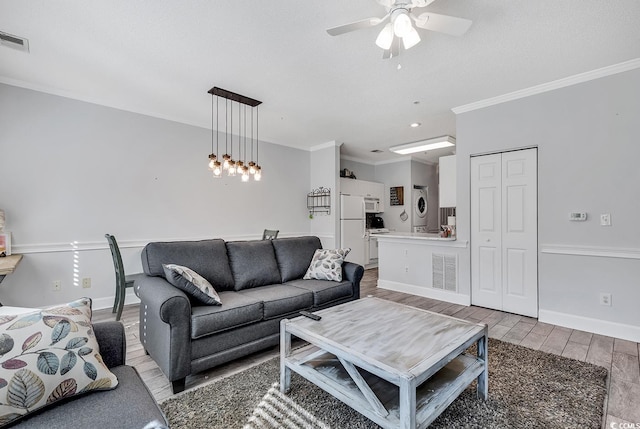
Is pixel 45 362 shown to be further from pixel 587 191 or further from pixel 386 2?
pixel 587 191

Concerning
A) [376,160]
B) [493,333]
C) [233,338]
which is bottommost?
[493,333]

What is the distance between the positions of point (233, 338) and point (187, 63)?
8.41ft

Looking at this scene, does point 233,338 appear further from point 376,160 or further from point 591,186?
point 376,160

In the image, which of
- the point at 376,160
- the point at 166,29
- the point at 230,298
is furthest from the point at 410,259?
the point at 166,29

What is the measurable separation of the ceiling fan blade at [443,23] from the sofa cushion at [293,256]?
8.23ft

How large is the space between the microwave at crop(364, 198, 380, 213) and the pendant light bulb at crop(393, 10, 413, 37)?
190 inches

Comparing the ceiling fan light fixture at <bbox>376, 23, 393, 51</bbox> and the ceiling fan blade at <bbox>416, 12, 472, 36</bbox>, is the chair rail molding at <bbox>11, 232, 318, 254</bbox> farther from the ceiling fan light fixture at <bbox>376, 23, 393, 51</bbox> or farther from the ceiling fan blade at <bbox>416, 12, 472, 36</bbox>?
the ceiling fan blade at <bbox>416, 12, 472, 36</bbox>

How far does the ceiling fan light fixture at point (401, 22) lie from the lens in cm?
182

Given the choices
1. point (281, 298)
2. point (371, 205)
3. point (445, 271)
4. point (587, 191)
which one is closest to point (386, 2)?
point (281, 298)

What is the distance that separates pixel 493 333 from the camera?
2.99 metres

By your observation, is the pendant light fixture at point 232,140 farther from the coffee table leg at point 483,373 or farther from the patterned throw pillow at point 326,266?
the coffee table leg at point 483,373

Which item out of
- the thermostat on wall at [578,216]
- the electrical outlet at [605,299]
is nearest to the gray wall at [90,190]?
the thermostat on wall at [578,216]

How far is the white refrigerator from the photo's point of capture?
5.94 metres

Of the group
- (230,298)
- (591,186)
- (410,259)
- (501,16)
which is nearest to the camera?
(501,16)
